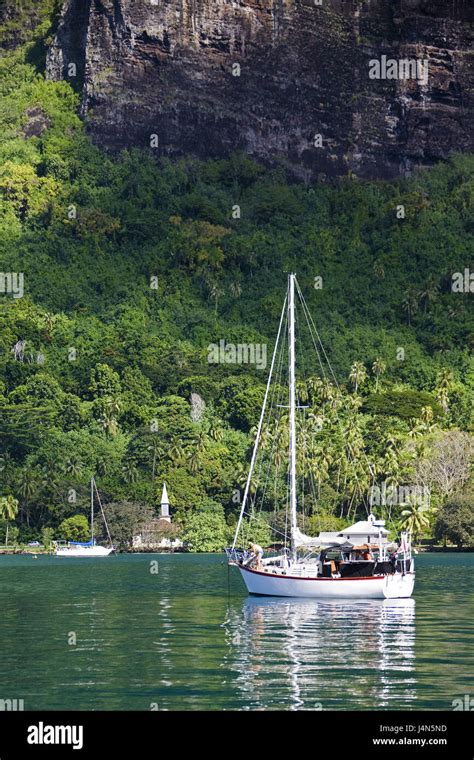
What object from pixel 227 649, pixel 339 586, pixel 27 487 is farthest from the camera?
pixel 27 487

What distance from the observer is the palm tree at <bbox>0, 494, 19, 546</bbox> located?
157 meters

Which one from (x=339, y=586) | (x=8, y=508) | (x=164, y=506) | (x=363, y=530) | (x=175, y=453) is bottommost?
(x=339, y=586)

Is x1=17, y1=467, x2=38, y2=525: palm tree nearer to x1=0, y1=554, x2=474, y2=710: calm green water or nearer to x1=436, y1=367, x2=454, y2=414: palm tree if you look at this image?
x1=436, y1=367, x2=454, y2=414: palm tree

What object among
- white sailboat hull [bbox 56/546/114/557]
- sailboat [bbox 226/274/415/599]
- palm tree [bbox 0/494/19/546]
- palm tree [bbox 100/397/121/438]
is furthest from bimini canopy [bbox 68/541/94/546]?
sailboat [bbox 226/274/415/599]

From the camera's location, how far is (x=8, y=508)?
513ft

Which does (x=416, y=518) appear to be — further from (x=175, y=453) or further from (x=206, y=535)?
(x=175, y=453)

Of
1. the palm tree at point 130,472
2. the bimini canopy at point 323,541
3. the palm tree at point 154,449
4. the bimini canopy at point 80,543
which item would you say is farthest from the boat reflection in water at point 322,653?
the palm tree at point 154,449

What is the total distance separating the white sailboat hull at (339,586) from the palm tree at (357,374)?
11875 centimetres

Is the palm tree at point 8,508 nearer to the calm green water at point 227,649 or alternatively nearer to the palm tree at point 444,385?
the palm tree at point 444,385

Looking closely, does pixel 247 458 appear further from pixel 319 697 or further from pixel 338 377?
pixel 319 697

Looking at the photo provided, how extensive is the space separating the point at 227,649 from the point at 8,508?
351ft

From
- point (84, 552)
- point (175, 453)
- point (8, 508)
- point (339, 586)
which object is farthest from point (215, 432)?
point (339, 586)

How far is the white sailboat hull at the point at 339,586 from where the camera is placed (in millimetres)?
70562

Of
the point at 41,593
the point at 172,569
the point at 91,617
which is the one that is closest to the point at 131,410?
the point at 172,569
